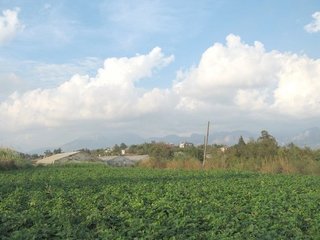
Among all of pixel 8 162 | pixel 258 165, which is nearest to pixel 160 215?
pixel 258 165

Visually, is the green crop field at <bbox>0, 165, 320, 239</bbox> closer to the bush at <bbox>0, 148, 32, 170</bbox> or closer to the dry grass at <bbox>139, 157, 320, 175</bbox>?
the dry grass at <bbox>139, 157, 320, 175</bbox>

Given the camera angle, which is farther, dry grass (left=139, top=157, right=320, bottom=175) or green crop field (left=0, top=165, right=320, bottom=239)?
dry grass (left=139, top=157, right=320, bottom=175)

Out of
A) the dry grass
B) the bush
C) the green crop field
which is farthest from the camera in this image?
the bush

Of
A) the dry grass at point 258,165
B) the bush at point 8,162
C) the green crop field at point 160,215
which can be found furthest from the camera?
the bush at point 8,162

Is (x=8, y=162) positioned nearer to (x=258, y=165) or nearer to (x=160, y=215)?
(x=258, y=165)

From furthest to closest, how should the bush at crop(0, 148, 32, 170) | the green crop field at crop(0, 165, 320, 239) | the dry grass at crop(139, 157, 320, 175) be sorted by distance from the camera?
the bush at crop(0, 148, 32, 170) → the dry grass at crop(139, 157, 320, 175) → the green crop field at crop(0, 165, 320, 239)

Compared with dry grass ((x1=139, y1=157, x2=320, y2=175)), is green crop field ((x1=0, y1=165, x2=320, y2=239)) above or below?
below

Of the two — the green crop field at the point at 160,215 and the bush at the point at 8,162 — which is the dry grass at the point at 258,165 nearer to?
the bush at the point at 8,162

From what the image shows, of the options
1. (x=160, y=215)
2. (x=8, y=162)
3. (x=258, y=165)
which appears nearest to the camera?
(x=160, y=215)

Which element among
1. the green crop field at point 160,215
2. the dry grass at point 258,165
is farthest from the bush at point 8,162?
the green crop field at point 160,215

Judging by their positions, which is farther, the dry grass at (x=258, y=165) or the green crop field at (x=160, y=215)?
the dry grass at (x=258, y=165)

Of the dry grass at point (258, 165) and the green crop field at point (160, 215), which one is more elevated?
the dry grass at point (258, 165)

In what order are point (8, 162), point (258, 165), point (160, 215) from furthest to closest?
point (8, 162) < point (258, 165) < point (160, 215)

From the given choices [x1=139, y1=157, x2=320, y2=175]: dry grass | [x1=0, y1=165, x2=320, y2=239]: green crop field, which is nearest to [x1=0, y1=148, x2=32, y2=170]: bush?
[x1=139, y1=157, x2=320, y2=175]: dry grass
